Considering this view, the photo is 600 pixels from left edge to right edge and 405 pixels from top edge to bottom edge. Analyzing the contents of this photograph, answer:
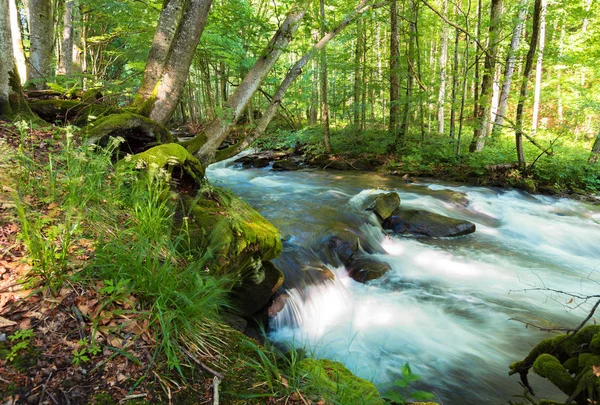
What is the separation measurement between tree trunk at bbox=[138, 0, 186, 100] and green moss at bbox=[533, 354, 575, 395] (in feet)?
20.2

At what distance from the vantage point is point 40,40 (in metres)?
7.27

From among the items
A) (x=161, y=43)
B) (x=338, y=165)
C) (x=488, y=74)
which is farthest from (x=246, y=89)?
(x=488, y=74)

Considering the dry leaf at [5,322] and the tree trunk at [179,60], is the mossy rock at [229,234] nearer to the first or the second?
the dry leaf at [5,322]

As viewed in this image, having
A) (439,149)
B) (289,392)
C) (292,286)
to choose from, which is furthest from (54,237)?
(439,149)

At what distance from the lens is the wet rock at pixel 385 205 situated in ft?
25.0

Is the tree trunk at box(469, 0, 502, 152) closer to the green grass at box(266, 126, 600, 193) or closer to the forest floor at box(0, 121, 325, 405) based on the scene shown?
the green grass at box(266, 126, 600, 193)

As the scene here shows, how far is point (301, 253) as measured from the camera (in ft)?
18.2

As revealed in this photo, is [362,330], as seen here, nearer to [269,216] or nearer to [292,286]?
[292,286]

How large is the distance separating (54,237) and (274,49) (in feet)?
14.9

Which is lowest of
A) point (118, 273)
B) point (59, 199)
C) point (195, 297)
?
point (195, 297)

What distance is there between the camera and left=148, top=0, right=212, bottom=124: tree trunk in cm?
519

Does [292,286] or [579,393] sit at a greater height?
[579,393]

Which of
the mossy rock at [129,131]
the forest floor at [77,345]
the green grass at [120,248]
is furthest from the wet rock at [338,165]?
the forest floor at [77,345]

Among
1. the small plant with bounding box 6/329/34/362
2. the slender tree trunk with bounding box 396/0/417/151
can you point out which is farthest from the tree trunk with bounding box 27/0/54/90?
the slender tree trunk with bounding box 396/0/417/151
